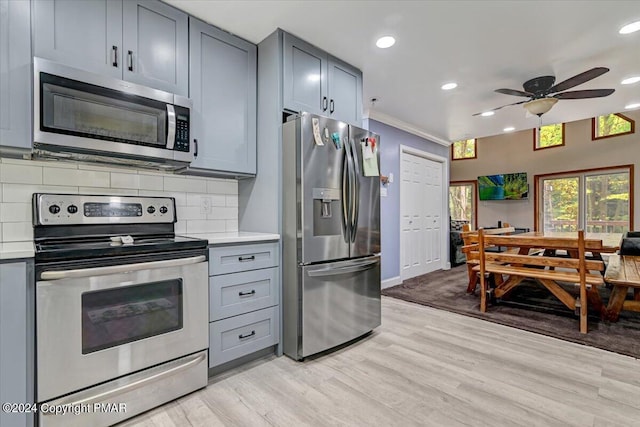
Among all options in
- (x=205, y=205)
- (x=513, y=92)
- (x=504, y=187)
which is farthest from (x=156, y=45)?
(x=504, y=187)

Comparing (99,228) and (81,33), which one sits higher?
(81,33)

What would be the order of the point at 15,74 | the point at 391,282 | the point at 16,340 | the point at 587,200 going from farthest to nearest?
1. the point at 587,200
2. the point at 391,282
3. the point at 15,74
4. the point at 16,340

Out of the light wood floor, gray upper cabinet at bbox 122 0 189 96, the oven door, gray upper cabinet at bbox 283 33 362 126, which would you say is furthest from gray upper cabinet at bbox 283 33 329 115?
the light wood floor

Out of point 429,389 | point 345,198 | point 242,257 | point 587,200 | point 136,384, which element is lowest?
point 429,389

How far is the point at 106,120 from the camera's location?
174 cm

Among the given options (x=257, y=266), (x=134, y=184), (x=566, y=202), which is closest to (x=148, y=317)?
(x=257, y=266)

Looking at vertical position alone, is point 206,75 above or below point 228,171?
above

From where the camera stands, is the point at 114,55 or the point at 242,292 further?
the point at 242,292

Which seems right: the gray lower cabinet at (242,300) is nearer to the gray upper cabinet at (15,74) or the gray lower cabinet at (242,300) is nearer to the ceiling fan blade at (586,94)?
the gray upper cabinet at (15,74)

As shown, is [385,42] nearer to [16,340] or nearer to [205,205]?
[205,205]

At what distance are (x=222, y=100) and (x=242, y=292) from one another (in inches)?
55.1

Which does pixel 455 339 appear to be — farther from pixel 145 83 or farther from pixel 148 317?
pixel 145 83

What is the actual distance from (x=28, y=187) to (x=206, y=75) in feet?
4.16

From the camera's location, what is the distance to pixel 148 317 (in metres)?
1.66
